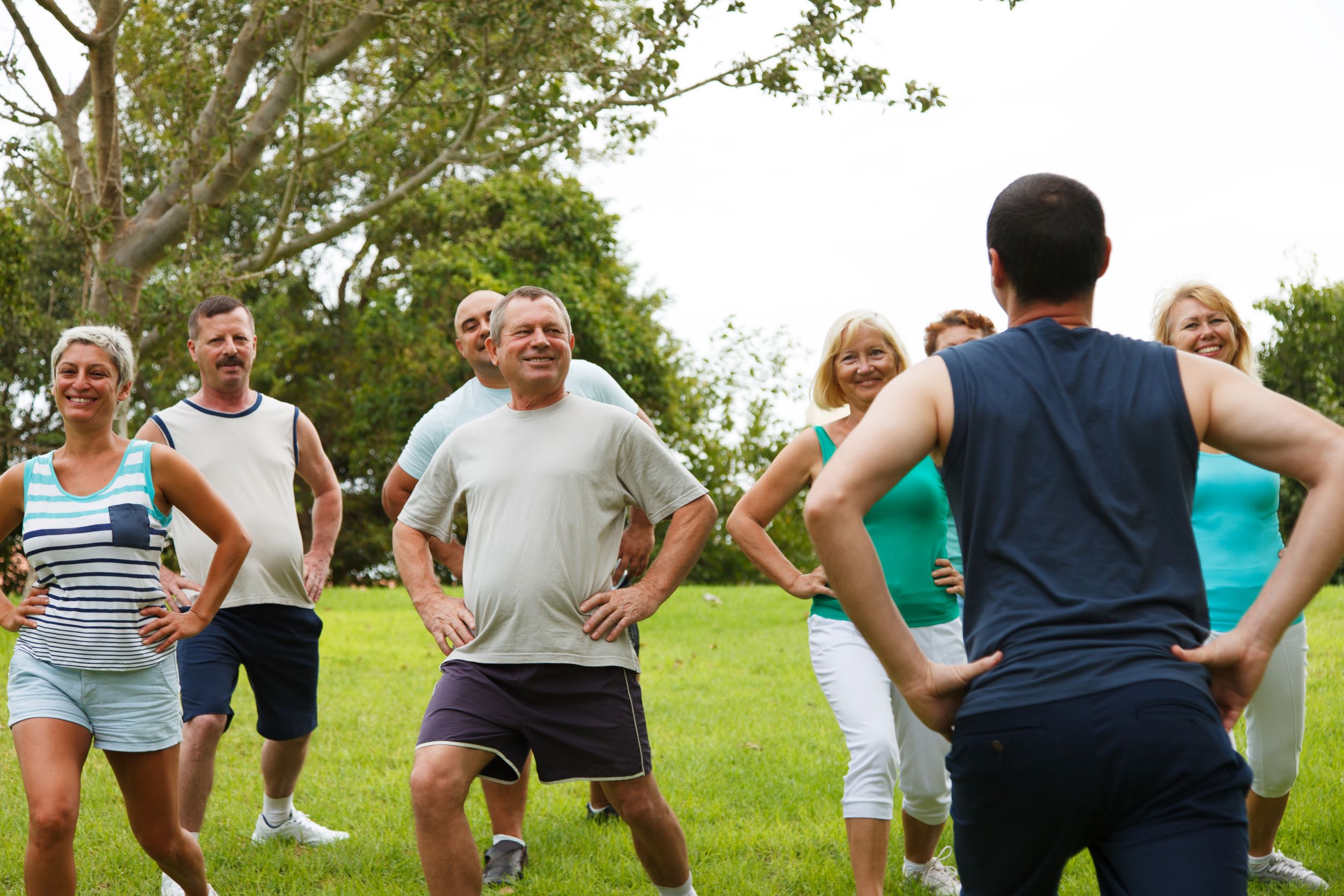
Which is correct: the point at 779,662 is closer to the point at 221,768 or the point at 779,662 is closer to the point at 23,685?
the point at 221,768

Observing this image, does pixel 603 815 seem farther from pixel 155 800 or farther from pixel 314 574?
pixel 155 800

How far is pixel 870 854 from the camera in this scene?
4.68m

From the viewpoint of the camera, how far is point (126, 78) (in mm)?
17016

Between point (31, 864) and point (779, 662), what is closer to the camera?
point (31, 864)

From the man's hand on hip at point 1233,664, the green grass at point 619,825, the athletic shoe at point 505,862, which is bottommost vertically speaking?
the green grass at point 619,825

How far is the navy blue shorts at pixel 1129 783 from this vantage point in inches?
96.3

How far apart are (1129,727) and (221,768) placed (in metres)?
7.40

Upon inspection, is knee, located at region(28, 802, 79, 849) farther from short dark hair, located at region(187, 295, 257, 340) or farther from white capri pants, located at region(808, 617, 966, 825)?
white capri pants, located at region(808, 617, 966, 825)

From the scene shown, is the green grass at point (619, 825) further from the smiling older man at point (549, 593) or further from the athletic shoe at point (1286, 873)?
the smiling older man at point (549, 593)

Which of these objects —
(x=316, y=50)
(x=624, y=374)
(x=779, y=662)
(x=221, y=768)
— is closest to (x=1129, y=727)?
(x=221, y=768)

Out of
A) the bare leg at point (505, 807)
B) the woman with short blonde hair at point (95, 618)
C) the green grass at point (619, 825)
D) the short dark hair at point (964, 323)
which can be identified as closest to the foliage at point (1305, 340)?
the green grass at point (619, 825)

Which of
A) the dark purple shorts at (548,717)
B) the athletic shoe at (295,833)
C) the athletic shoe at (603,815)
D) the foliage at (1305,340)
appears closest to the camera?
the dark purple shorts at (548,717)

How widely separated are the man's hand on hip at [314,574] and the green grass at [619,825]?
1.33 metres

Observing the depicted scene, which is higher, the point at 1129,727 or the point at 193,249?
the point at 193,249
